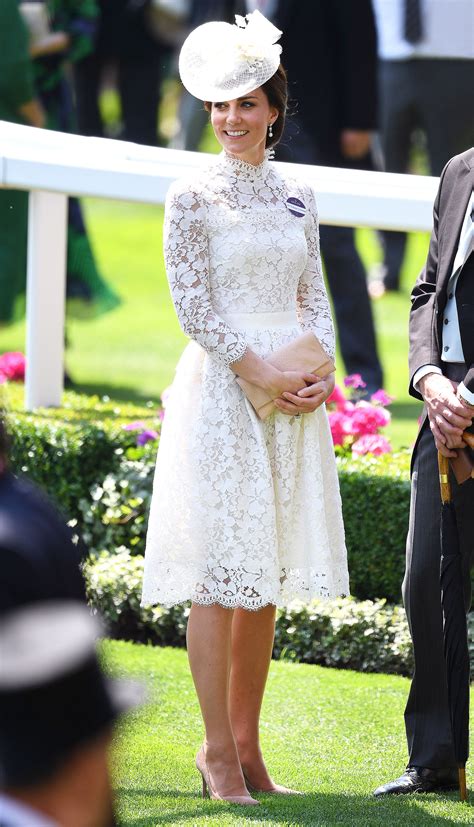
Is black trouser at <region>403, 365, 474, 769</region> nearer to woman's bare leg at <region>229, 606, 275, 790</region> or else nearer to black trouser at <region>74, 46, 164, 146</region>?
woman's bare leg at <region>229, 606, 275, 790</region>

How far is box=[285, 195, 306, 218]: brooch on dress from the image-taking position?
3525mm

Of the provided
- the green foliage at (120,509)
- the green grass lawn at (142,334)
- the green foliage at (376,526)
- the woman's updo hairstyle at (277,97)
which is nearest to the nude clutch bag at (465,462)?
the woman's updo hairstyle at (277,97)

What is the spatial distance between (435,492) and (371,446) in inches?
72.8

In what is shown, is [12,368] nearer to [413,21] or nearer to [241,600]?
[413,21]

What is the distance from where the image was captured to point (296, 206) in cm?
354

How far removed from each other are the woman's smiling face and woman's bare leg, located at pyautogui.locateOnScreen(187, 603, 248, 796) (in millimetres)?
1105

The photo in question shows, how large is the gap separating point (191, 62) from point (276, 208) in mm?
412

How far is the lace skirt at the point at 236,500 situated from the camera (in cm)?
340

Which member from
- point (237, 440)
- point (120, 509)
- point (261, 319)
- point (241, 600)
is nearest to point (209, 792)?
point (241, 600)

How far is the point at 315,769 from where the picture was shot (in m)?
3.70

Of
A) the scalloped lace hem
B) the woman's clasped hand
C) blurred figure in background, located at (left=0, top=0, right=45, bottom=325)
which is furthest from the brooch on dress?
blurred figure in background, located at (left=0, top=0, right=45, bottom=325)

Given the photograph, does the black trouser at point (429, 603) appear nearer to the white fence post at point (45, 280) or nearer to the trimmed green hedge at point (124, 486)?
the trimmed green hedge at point (124, 486)

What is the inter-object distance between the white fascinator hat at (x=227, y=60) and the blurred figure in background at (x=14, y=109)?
12.1 ft

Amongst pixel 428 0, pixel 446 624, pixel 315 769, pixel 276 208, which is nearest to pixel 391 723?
pixel 315 769
